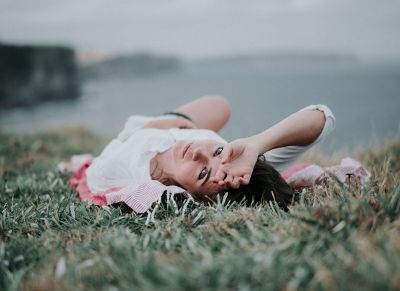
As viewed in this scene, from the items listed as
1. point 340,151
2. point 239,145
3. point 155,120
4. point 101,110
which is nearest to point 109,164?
point 155,120

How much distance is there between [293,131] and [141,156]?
109cm

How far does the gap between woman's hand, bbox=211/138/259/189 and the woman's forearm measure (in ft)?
0.34

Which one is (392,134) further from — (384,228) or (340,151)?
(384,228)

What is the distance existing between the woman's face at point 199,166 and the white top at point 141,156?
0.31 metres

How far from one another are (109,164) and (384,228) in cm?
207

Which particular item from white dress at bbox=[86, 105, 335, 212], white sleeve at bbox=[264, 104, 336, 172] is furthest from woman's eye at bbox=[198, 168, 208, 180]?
white sleeve at bbox=[264, 104, 336, 172]

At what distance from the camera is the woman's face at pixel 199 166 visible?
2531 mm

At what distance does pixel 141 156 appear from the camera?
3.05 meters

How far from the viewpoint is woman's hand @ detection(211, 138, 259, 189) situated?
238cm

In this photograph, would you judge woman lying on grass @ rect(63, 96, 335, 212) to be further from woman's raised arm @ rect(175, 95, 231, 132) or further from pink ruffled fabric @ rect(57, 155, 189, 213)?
woman's raised arm @ rect(175, 95, 231, 132)

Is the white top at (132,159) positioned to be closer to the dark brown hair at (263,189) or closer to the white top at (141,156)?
the white top at (141,156)

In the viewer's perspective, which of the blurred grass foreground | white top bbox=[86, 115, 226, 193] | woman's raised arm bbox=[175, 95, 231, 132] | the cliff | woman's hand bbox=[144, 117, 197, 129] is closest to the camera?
the blurred grass foreground

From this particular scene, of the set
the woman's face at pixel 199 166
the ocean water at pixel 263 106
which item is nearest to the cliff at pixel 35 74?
the ocean water at pixel 263 106

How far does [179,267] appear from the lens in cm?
141
